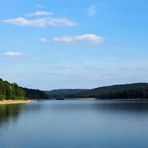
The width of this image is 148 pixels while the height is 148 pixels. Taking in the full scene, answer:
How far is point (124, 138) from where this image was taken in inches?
1452

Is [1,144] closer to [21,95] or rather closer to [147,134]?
[147,134]

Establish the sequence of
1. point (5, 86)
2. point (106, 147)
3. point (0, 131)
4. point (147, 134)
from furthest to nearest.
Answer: point (5, 86) < point (0, 131) < point (147, 134) < point (106, 147)

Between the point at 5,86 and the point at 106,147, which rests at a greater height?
the point at 5,86

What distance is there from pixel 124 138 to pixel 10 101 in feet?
395

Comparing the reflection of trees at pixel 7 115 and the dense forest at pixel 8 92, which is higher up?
the dense forest at pixel 8 92

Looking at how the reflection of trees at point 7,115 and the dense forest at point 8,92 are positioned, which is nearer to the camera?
the reflection of trees at point 7,115

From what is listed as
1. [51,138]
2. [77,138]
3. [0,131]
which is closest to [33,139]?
[51,138]

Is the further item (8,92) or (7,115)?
(8,92)

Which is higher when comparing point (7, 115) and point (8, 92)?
point (8, 92)

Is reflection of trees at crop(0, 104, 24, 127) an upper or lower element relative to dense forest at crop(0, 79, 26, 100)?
lower

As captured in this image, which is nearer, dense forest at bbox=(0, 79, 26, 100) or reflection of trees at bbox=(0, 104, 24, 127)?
reflection of trees at bbox=(0, 104, 24, 127)

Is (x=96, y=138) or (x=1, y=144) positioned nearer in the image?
(x=1, y=144)

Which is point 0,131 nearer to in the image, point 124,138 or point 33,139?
point 33,139

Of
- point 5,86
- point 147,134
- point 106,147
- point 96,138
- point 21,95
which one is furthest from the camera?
point 21,95
